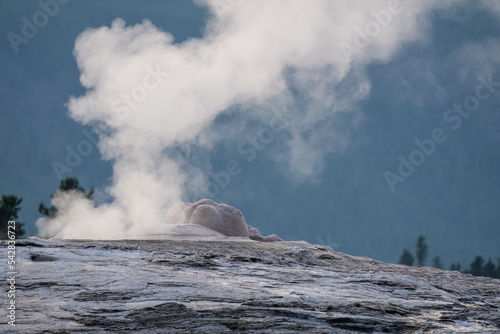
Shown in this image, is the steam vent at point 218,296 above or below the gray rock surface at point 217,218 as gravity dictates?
below

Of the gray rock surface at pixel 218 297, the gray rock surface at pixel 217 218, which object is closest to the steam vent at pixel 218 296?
the gray rock surface at pixel 218 297

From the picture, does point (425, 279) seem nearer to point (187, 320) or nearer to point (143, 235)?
point (187, 320)

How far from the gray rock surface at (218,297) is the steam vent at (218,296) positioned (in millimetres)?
12

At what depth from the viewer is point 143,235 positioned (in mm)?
12352

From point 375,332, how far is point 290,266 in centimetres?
323

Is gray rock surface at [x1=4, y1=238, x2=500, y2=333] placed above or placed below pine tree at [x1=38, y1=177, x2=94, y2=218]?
below

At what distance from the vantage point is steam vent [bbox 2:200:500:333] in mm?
5555

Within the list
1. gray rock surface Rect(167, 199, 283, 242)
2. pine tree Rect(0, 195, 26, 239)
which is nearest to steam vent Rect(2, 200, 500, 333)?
gray rock surface Rect(167, 199, 283, 242)

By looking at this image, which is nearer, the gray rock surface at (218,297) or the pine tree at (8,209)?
the gray rock surface at (218,297)

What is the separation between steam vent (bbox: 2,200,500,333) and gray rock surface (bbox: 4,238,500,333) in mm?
12

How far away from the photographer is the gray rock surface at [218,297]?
5547mm

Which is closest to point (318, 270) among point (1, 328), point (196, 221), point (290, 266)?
point (290, 266)

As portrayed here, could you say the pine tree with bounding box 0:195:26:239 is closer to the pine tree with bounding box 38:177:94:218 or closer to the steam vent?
the pine tree with bounding box 38:177:94:218

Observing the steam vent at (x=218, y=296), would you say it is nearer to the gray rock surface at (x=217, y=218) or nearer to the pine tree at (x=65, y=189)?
the gray rock surface at (x=217, y=218)
